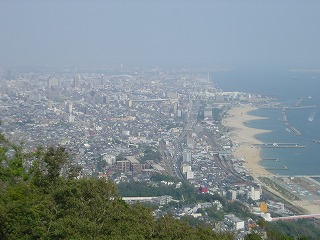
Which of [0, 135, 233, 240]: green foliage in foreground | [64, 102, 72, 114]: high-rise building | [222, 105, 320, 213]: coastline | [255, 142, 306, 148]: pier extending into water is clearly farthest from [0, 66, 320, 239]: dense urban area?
[255, 142, 306, 148]: pier extending into water

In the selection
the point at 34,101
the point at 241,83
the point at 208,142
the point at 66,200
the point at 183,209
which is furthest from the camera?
the point at 241,83

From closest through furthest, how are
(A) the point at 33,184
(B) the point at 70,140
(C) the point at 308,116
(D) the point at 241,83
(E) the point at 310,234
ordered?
(A) the point at 33,184
(E) the point at 310,234
(B) the point at 70,140
(C) the point at 308,116
(D) the point at 241,83

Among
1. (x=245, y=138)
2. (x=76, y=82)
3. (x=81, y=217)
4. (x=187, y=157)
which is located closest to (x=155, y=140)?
(x=187, y=157)

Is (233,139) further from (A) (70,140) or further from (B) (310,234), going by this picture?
(B) (310,234)

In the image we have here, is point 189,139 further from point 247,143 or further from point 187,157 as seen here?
point 187,157

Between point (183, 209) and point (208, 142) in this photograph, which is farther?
point (208, 142)

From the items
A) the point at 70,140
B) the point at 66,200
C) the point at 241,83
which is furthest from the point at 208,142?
the point at 241,83

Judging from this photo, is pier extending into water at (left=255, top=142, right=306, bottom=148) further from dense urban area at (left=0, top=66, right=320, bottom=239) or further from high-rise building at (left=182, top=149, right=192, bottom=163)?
high-rise building at (left=182, top=149, right=192, bottom=163)
